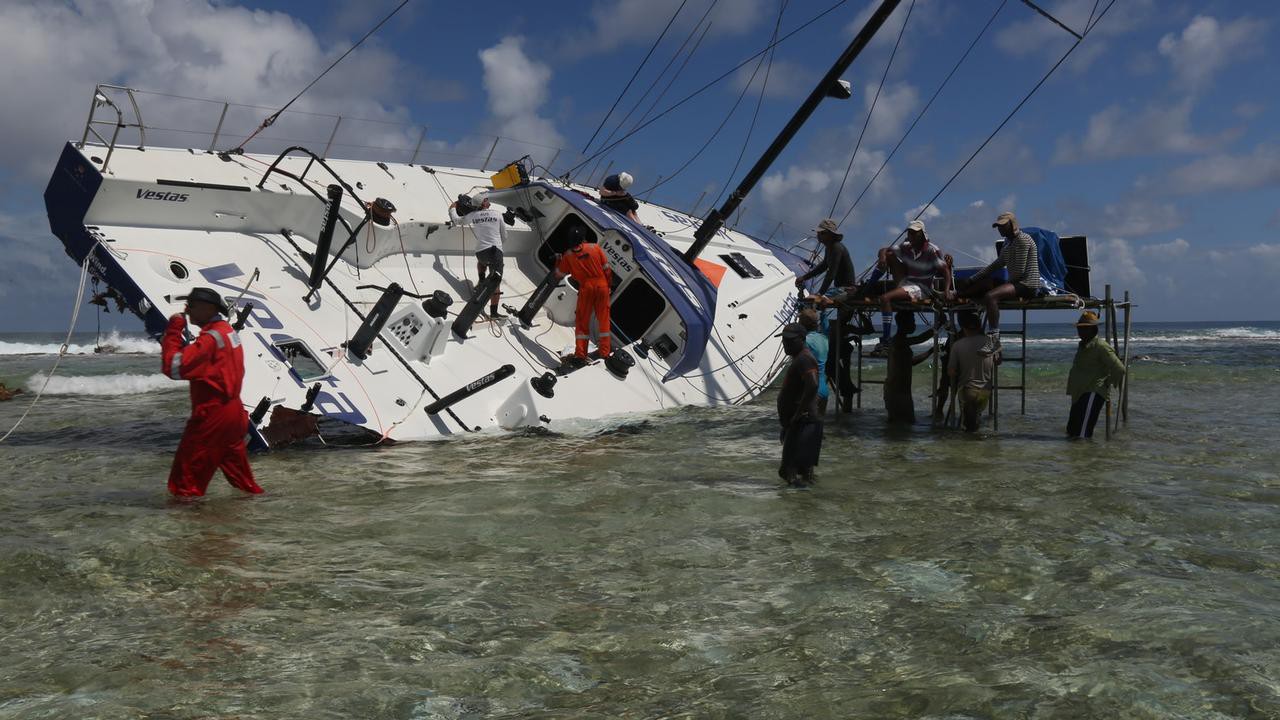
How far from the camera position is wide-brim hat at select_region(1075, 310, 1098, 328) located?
9875 mm

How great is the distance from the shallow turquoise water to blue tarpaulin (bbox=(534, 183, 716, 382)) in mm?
2887

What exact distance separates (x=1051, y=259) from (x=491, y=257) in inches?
257

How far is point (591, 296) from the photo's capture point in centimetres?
1062

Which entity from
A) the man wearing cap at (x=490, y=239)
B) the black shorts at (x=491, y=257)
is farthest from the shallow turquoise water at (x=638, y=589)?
the black shorts at (x=491, y=257)

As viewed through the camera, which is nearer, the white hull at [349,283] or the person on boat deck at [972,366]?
the white hull at [349,283]

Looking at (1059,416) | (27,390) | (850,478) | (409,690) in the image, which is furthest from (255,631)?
(27,390)

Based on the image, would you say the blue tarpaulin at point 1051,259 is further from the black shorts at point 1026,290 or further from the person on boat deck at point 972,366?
the person on boat deck at point 972,366

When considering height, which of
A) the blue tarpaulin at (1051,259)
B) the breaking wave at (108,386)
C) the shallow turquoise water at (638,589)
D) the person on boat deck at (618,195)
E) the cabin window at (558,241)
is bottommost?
the shallow turquoise water at (638,589)

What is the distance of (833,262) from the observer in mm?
11672

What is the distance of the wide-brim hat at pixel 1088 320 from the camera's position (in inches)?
389

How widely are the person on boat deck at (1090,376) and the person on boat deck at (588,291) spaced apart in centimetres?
510

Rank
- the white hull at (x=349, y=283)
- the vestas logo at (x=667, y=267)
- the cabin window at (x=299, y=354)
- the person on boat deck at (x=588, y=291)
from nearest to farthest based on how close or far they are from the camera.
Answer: the cabin window at (x=299, y=354), the white hull at (x=349, y=283), the person on boat deck at (x=588, y=291), the vestas logo at (x=667, y=267)

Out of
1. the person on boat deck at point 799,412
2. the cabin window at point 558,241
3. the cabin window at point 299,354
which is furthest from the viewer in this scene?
the cabin window at point 558,241

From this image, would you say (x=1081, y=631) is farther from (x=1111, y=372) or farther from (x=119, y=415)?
(x=119, y=415)
